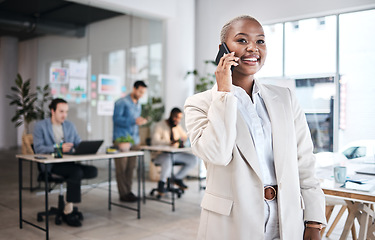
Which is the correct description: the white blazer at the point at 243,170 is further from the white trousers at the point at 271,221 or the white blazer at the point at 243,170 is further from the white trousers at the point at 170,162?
the white trousers at the point at 170,162

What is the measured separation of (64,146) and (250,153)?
11.3ft

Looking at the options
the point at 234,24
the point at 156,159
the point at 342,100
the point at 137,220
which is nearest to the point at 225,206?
the point at 234,24

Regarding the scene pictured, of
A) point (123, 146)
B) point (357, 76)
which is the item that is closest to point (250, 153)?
point (123, 146)

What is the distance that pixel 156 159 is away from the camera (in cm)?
576

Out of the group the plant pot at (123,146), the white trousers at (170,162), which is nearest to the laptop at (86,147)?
the plant pot at (123,146)

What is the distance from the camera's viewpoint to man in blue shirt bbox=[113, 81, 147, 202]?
5457 mm

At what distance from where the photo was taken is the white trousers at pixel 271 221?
1.24 metres

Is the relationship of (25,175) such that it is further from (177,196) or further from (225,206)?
(225,206)

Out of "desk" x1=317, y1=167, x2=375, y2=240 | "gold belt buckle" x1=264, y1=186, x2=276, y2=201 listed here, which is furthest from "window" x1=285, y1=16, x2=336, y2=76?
"gold belt buckle" x1=264, y1=186, x2=276, y2=201

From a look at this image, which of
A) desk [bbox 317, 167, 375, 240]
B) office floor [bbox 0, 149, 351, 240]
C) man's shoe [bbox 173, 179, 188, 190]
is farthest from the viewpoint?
man's shoe [bbox 173, 179, 188, 190]

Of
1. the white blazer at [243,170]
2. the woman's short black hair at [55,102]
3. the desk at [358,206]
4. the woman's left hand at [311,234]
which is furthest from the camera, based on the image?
the woman's short black hair at [55,102]

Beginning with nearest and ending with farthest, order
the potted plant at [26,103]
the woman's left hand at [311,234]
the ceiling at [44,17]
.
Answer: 1. the woman's left hand at [311,234]
2. the ceiling at [44,17]
3. the potted plant at [26,103]

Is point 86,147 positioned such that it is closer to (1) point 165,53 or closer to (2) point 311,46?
(1) point 165,53

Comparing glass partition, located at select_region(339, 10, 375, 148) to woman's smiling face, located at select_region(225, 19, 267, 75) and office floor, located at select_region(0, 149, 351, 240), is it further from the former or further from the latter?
woman's smiling face, located at select_region(225, 19, 267, 75)
